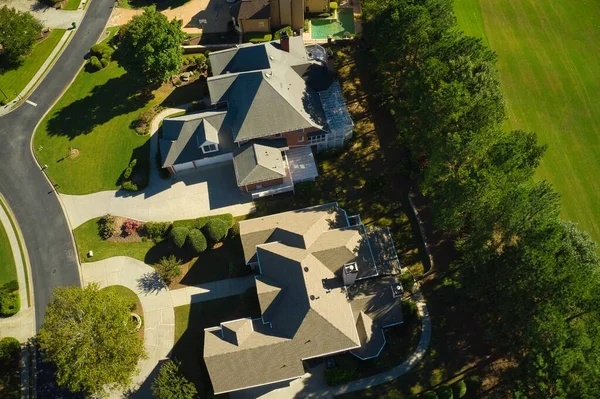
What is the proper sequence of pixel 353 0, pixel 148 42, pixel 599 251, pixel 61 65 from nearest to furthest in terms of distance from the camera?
pixel 599 251, pixel 148 42, pixel 61 65, pixel 353 0

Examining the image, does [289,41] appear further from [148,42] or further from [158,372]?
[158,372]

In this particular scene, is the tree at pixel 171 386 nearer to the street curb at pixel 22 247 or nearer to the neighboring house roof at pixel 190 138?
the street curb at pixel 22 247

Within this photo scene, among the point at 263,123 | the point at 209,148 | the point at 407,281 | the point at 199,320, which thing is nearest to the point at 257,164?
the point at 263,123

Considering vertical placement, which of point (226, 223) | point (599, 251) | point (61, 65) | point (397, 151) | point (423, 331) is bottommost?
point (423, 331)

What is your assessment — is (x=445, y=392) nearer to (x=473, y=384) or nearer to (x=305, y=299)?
(x=473, y=384)

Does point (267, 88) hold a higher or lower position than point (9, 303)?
higher

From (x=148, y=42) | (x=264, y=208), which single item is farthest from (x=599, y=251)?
(x=148, y=42)
